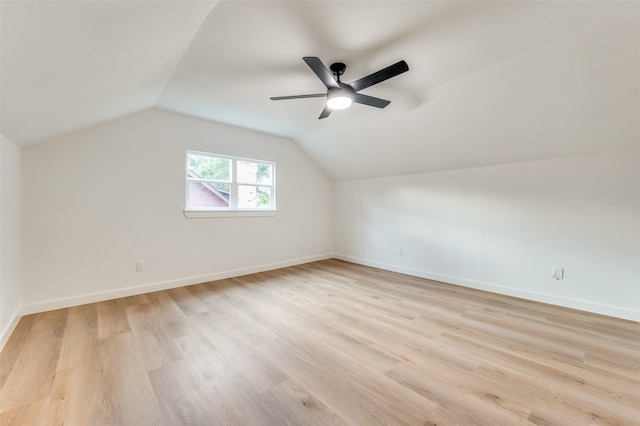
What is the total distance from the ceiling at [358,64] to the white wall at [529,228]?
328 millimetres

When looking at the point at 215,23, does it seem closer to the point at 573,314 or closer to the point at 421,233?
the point at 421,233

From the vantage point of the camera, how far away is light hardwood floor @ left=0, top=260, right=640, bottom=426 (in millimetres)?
1425

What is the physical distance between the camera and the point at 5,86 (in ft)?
4.67

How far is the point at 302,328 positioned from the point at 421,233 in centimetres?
269

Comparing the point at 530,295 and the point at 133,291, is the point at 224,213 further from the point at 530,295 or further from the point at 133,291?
the point at 530,295

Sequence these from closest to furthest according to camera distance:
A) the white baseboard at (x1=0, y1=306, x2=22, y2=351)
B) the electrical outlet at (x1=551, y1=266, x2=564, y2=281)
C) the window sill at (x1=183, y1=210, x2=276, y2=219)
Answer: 1. the white baseboard at (x1=0, y1=306, x2=22, y2=351)
2. the electrical outlet at (x1=551, y1=266, x2=564, y2=281)
3. the window sill at (x1=183, y1=210, x2=276, y2=219)

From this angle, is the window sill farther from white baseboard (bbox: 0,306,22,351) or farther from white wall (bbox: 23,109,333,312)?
white baseboard (bbox: 0,306,22,351)

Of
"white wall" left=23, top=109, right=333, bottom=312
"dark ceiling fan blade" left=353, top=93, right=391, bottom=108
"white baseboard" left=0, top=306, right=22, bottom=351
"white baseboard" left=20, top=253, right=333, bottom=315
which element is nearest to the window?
"white wall" left=23, top=109, right=333, bottom=312

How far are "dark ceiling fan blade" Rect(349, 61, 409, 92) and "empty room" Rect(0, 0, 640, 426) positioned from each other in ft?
0.07

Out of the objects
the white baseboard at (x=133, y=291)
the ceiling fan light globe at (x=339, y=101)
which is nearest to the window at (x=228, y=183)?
the white baseboard at (x=133, y=291)

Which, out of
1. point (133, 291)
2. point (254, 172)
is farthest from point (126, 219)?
point (254, 172)

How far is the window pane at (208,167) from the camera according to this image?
3.80 metres

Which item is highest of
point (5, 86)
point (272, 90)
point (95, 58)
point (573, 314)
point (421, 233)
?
point (272, 90)

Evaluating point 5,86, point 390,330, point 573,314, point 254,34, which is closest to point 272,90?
point 254,34
